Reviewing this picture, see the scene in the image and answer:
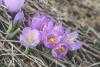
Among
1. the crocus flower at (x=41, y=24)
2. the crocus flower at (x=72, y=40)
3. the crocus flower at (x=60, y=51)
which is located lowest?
the crocus flower at (x=60, y=51)

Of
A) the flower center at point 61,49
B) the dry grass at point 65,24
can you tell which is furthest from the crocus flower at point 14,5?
the flower center at point 61,49

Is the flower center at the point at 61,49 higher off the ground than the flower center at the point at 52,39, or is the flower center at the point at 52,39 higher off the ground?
the flower center at the point at 52,39

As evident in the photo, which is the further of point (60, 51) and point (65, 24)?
point (65, 24)

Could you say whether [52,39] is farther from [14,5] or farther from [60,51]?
[14,5]

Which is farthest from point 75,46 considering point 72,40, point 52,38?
point 52,38

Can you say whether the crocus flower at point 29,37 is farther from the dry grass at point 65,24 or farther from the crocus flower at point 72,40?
the crocus flower at point 72,40
